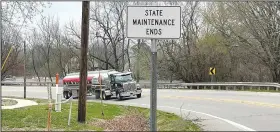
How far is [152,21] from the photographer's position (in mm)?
7594

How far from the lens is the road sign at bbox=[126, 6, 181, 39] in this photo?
7.54 metres

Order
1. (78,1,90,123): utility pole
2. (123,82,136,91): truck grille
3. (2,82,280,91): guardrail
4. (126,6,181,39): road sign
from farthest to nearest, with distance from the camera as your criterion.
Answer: (2,82,280,91): guardrail, (123,82,136,91): truck grille, (78,1,90,123): utility pole, (126,6,181,39): road sign

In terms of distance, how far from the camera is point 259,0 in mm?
35750

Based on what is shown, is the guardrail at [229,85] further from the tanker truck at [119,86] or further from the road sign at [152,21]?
the road sign at [152,21]

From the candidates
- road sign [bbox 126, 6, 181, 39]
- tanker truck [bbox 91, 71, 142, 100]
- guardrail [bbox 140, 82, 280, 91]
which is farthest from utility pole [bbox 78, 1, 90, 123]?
guardrail [bbox 140, 82, 280, 91]

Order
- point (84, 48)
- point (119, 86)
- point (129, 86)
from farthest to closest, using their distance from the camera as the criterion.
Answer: point (119, 86) < point (129, 86) < point (84, 48)

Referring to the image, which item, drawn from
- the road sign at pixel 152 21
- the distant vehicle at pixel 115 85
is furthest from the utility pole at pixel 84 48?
the distant vehicle at pixel 115 85

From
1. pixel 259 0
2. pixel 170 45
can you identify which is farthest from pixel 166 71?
pixel 259 0

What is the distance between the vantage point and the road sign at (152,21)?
754 cm

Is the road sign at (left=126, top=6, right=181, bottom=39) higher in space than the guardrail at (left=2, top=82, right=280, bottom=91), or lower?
higher

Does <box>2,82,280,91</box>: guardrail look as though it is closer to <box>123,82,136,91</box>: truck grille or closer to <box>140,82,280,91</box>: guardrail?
<box>140,82,280,91</box>: guardrail

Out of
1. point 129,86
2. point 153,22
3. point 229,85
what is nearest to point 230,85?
point 229,85

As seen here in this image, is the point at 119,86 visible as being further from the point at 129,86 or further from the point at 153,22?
the point at 153,22

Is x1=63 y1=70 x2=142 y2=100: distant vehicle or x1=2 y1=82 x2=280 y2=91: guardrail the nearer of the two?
x1=63 y1=70 x2=142 y2=100: distant vehicle
